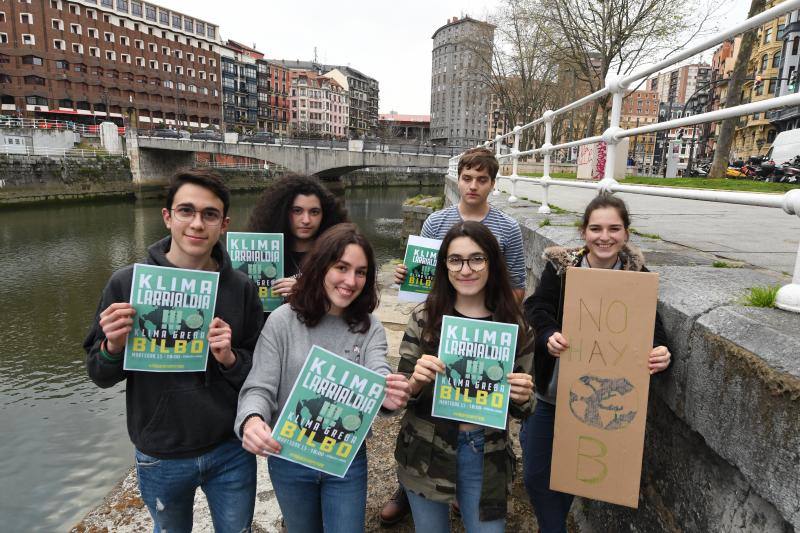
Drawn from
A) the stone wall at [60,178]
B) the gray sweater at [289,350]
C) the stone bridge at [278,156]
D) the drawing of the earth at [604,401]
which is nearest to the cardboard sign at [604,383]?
the drawing of the earth at [604,401]

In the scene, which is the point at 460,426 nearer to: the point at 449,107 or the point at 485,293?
the point at 485,293

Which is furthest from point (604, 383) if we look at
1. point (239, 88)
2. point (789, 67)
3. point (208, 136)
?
point (239, 88)

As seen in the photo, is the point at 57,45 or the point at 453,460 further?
the point at 57,45

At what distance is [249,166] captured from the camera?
48031 mm

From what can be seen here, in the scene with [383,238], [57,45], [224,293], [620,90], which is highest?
[57,45]

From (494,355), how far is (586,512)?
1.34m

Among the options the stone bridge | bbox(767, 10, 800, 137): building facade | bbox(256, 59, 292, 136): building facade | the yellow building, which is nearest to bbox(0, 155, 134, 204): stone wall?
the stone bridge

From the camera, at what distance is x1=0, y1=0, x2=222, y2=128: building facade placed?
51406mm

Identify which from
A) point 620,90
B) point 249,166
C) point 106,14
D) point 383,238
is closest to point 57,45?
→ point 106,14

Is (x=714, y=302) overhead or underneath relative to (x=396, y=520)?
overhead

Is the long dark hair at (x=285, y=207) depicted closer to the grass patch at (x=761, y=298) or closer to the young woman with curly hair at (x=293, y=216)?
the young woman with curly hair at (x=293, y=216)

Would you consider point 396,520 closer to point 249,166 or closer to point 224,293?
point 224,293

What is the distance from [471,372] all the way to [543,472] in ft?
2.47

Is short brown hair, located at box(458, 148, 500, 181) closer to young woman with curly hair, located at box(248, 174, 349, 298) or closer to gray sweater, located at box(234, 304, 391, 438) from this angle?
young woman with curly hair, located at box(248, 174, 349, 298)
